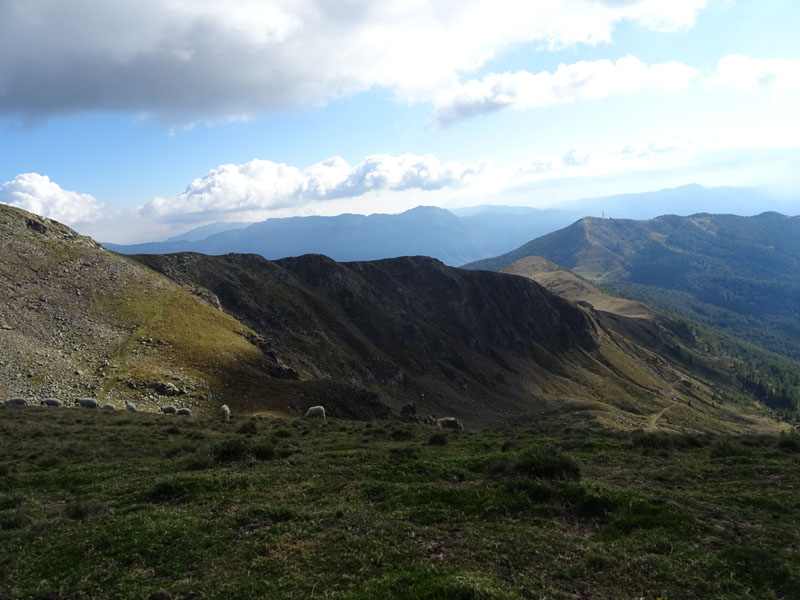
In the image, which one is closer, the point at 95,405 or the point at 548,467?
the point at 548,467

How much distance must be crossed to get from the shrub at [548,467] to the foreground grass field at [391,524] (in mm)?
53

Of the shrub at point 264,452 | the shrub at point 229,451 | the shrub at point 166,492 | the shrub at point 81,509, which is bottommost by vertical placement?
the shrub at point 264,452

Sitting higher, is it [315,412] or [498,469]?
[498,469]

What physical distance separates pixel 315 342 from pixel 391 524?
225 feet

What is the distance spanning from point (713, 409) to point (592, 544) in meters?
160

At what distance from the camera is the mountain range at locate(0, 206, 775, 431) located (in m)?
47.1

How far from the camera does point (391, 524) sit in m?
12.0

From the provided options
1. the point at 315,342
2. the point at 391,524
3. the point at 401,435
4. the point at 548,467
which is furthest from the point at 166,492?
the point at 315,342

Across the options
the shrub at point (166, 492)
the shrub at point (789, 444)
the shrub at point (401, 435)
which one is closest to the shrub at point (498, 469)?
the shrub at point (166, 492)

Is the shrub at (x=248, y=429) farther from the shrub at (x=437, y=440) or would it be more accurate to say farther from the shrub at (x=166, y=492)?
the shrub at (x=166, y=492)

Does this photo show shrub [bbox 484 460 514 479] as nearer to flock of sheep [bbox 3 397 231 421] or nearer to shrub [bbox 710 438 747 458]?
shrub [bbox 710 438 747 458]

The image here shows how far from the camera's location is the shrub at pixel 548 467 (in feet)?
49.7

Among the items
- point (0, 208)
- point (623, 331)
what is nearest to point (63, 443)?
point (0, 208)

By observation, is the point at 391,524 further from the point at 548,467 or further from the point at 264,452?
the point at 264,452
